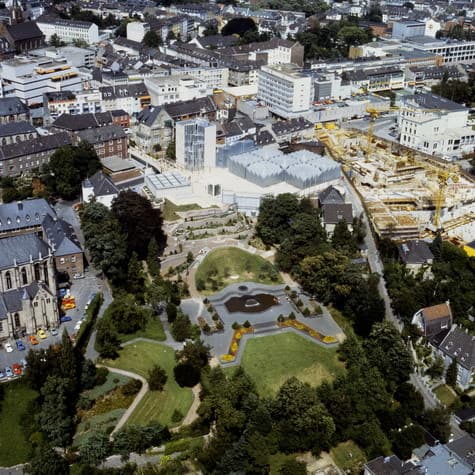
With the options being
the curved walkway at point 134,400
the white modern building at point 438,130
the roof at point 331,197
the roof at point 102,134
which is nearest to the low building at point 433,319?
the roof at point 331,197

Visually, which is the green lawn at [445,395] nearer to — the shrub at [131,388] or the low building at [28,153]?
the shrub at [131,388]

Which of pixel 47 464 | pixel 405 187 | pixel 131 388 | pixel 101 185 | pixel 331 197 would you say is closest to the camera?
pixel 47 464

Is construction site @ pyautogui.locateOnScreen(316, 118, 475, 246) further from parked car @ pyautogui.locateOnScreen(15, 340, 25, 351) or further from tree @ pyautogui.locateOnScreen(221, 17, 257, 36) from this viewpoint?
tree @ pyautogui.locateOnScreen(221, 17, 257, 36)

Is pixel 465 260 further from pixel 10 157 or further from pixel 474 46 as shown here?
pixel 474 46

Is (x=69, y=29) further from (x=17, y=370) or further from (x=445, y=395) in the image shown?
(x=445, y=395)

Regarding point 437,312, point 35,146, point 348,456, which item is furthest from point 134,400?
point 35,146

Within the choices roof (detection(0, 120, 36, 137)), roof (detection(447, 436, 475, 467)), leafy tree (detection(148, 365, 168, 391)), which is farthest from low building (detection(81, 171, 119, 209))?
roof (detection(447, 436, 475, 467))

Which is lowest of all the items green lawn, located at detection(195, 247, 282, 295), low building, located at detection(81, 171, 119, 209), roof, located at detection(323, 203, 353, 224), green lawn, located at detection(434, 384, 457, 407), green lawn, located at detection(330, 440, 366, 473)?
green lawn, located at detection(434, 384, 457, 407)
